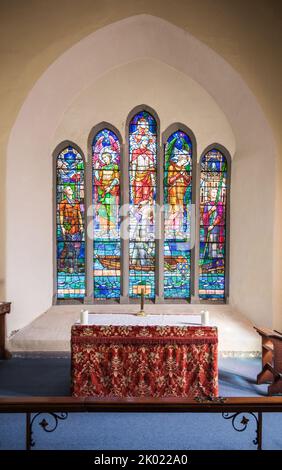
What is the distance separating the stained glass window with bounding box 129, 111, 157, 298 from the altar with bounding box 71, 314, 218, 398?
3.14 meters

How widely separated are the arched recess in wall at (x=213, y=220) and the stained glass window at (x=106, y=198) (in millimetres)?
1648

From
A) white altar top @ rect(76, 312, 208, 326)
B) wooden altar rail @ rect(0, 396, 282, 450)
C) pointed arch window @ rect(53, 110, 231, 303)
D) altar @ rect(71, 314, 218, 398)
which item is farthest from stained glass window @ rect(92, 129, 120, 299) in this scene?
wooden altar rail @ rect(0, 396, 282, 450)

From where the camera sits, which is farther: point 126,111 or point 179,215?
point 179,215

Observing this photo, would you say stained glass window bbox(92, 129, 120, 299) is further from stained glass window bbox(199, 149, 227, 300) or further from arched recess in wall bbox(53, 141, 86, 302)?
stained glass window bbox(199, 149, 227, 300)

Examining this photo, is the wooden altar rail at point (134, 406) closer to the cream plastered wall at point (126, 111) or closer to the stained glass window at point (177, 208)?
the cream plastered wall at point (126, 111)

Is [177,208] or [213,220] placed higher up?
[177,208]

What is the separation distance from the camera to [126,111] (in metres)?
6.89

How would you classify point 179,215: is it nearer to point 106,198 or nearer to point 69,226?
point 106,198

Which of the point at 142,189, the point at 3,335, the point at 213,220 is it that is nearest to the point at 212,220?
the point at 213,220

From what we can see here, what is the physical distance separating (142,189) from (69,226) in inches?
62.9

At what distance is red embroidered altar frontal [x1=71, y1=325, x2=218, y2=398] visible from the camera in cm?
400

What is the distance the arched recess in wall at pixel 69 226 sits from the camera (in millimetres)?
7086

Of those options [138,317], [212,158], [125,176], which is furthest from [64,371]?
[212,158]

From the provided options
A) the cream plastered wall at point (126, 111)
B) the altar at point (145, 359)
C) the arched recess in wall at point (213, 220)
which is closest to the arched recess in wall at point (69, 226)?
the cream plastered wall at point (126, 111)
